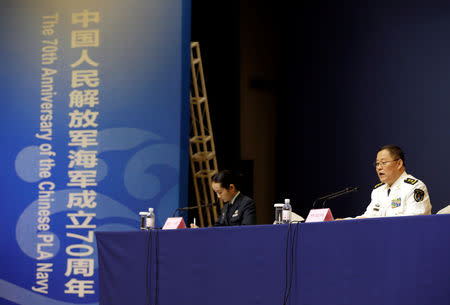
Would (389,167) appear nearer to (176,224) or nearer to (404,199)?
(404,199)

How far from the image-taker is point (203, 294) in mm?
3488

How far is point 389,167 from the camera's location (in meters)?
3.84

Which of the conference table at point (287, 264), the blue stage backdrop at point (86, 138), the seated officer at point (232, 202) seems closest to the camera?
the conference table at point (287, 264)

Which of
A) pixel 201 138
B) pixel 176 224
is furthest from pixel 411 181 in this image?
pixel 201 138

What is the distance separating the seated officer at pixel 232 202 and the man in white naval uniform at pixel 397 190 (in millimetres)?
1083

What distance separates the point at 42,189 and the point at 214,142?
2.38 metres

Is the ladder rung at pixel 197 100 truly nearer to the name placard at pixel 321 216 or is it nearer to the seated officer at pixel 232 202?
the seated officer at pixel 232 202

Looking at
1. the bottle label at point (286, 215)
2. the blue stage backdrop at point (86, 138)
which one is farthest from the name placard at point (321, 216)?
the blue stage backdrop at point (86, 138)

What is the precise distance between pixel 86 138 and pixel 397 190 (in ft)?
9.90

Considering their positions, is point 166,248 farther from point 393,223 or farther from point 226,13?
point 226,13

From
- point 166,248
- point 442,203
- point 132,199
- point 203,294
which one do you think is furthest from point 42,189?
point 442,203

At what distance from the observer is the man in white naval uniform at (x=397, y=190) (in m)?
3.66

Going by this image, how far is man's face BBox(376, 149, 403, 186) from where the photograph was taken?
3844 millimetres

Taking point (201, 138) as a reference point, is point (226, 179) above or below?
below
